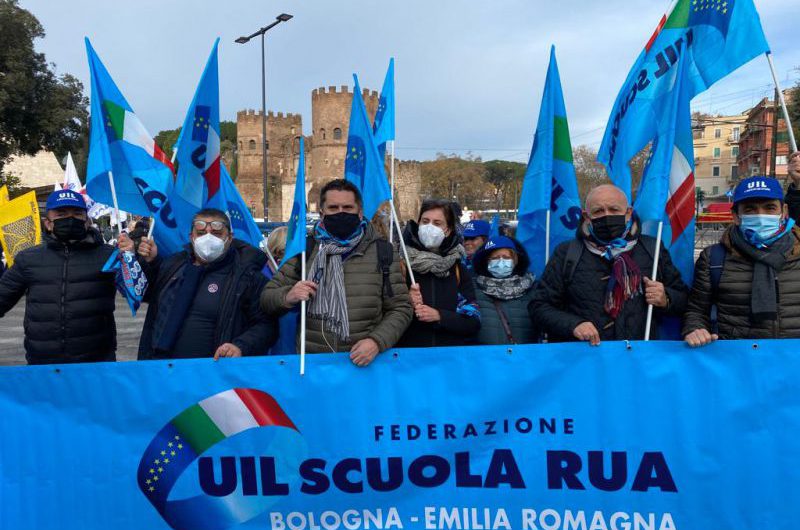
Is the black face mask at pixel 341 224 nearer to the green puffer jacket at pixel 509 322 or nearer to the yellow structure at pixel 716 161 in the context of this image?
the green puffer jacket at pixel 509 322

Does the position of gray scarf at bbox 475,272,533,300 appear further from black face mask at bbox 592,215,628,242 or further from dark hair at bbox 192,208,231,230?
dark hair at bbox 192,208,231,230

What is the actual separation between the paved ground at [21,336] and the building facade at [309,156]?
1987 inches

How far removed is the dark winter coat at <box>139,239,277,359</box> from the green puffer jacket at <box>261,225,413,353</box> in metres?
0.19

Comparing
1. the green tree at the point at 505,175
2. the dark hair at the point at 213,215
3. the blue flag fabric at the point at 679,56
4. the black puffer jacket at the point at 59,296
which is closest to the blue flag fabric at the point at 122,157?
the black puffer jacket at the point at 59,296

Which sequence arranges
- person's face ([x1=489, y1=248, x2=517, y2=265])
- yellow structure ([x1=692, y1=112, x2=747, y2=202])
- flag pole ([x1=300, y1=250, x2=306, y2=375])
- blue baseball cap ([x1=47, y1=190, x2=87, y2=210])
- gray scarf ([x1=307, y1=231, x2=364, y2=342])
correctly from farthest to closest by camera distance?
yellow structure ([x1=692, y1=112, x2=747, y2=202])
person's face ([x1=489, y1=248, x2=517, y2=265])
blue baseball cap ([x1=47, y1=190, x2=87, y2=210])
gray scarf ([x1=307, y1=231, x2=364, y2=342])
flag pole ([x1=300, y1=250, x2=306, y2=375])

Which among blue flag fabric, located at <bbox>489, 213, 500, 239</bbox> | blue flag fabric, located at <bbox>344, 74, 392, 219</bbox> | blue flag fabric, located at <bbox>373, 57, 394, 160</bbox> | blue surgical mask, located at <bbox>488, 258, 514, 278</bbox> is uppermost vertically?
blue flag fabric, located at <bbox>373, 57, 394, 160</bbox>

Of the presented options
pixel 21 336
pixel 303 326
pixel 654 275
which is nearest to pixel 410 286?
pixel 303 326

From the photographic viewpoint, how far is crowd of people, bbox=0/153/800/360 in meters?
3.22

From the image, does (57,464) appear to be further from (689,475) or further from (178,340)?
(689,475)

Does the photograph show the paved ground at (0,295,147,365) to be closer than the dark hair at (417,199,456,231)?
No

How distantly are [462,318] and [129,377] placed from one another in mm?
1774

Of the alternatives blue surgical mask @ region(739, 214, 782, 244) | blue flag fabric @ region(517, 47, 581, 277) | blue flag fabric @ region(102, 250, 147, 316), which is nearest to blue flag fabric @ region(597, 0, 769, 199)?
blue flag fabric @ region(517, 47, 581, 277)

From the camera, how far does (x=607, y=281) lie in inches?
132

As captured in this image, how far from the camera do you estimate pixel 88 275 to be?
156 inches
